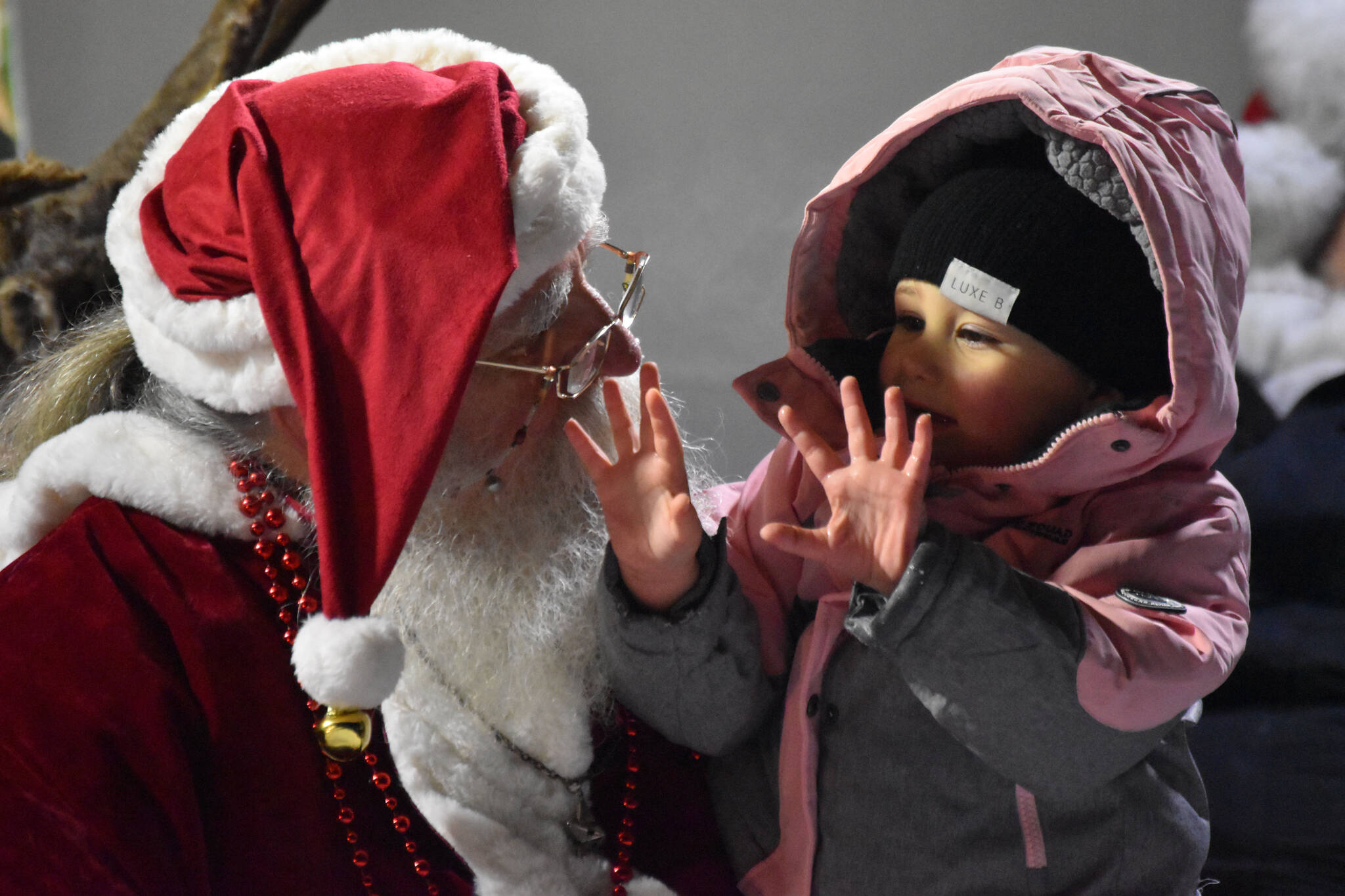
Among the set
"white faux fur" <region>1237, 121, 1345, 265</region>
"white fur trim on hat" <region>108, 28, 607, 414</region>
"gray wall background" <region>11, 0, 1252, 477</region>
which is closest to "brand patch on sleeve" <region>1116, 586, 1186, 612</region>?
"white fur trim on hat" <region>108, 28, 607, 414</region>

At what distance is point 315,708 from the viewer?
43.8 inches

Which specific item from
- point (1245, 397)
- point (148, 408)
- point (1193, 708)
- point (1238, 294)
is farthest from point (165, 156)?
point (1245, 397)

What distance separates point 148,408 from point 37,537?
0.18m

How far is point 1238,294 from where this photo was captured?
1.17 metres

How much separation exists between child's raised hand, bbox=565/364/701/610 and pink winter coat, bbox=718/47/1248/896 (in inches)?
7.6

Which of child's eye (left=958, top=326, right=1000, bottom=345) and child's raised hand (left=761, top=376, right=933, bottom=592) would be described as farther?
child's eye (left=958, top=326, right=1000, bottom=345)

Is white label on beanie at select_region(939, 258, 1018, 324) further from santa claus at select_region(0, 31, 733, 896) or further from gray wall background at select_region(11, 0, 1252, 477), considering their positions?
gray wall background at select_region(11, 0, 1252, 477)

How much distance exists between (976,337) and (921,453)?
21cm

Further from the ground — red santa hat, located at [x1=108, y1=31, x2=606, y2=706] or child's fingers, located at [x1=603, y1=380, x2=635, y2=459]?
red santa hat, located at [x1=108, y1=31, x2=606, y2=706]

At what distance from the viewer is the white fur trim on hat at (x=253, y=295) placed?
1.06 m

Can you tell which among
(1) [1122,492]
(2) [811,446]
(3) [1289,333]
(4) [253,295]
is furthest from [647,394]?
(3) [1289,333]

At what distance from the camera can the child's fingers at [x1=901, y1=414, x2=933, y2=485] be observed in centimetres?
102

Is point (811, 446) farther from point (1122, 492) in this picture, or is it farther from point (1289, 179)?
point (1289, 179)

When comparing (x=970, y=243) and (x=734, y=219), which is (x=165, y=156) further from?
(x=734, y=219)
